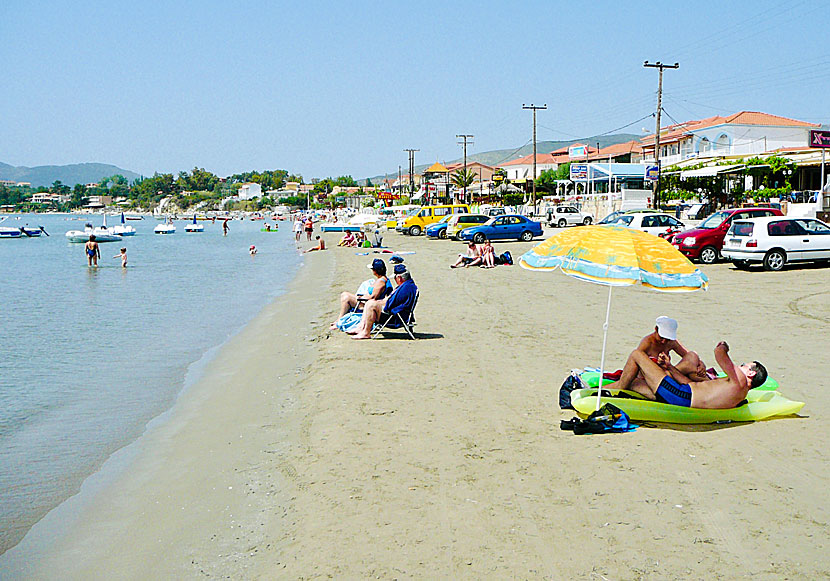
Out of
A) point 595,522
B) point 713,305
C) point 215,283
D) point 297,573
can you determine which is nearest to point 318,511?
point 297,573

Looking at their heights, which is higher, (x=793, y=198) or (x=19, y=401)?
(x=793, y=198)

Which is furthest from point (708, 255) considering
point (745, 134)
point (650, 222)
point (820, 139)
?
point (745, 134)

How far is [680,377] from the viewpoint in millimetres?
6695

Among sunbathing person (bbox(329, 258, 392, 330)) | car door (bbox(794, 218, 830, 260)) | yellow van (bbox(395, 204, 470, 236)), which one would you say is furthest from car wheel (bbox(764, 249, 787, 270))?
yellow van (bbox(395, 204, 470, 236))

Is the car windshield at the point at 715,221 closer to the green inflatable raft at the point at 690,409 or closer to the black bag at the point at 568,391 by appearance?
the green inflatable raft at the point at 690,409

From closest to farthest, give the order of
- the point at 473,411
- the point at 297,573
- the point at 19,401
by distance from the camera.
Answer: the point at 297,573 < the point at 473,411 < the point at 19,401

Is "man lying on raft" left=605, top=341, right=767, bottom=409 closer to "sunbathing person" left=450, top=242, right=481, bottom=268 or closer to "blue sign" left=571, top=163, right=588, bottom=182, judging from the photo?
"sunbathing person" left=450, top=242, right=481, bottom=268

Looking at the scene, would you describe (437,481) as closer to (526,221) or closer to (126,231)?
(526,221)

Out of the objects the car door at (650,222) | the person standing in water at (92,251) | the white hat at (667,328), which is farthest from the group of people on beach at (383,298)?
the person standing in water at (92,251)

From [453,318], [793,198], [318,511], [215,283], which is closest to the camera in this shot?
[318,511]

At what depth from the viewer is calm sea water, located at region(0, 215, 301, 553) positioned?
23.6 ft

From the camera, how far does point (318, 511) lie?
5.16 m

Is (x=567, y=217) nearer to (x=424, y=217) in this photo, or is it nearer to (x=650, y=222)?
(x=424, y=217)

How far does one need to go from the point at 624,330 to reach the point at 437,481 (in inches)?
282
